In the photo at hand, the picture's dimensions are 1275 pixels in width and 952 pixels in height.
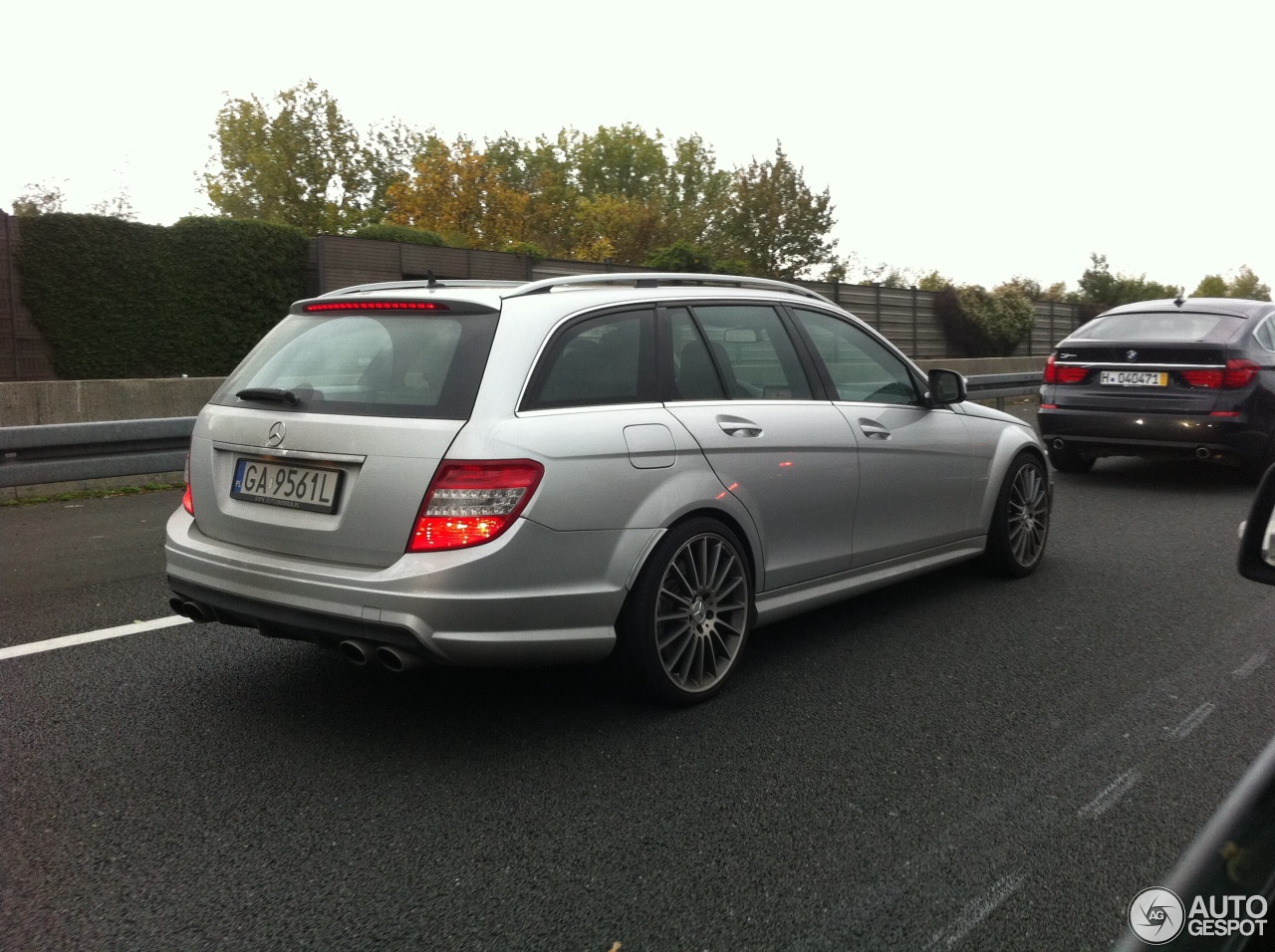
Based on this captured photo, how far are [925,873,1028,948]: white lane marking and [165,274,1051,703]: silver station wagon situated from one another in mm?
1520

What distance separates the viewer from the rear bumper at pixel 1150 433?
32.2ft

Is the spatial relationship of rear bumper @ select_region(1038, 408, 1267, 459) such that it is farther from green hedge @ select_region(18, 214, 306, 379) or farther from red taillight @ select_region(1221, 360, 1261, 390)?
green hedge @ select_region(18, 214, 306, 379)

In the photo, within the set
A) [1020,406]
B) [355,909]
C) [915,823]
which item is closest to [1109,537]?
[915,823]

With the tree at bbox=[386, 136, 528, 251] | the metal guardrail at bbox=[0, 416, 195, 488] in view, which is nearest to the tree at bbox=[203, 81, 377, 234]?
the tree at bbox=[386, 136, 528, 251]

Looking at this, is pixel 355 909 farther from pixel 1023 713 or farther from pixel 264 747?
pixel 1023 713

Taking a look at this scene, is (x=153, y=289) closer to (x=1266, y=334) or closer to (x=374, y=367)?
(x=374, y=367)

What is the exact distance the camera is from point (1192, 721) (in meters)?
4.34

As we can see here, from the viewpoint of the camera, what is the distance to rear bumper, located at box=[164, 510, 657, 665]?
379 cm

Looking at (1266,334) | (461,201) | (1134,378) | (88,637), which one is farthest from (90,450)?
(461,201)

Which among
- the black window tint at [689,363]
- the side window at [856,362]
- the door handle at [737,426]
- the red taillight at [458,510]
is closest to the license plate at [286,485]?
the red taillight at [458,510]

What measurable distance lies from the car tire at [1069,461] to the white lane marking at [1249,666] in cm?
605

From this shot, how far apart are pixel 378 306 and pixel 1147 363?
25.8 ft

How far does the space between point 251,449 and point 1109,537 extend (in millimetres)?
5903

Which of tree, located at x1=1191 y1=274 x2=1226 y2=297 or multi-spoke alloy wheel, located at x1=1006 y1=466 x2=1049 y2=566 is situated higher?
tree, located at x1=1191 y1=274 x2=1226 y2=297
